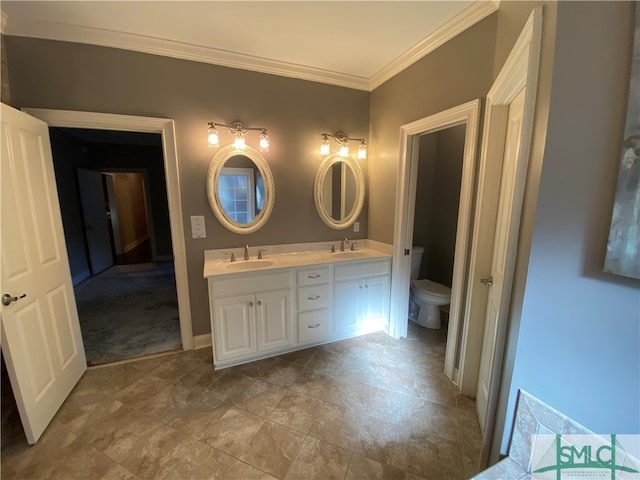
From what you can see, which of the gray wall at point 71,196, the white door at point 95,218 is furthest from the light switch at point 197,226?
the white door at point 95,218

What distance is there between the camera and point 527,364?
0.92m

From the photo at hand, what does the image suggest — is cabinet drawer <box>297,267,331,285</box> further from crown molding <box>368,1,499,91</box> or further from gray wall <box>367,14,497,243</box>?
crown molding <box>368,1,499,91</box>

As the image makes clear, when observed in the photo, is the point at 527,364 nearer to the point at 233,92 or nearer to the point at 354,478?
the point at 354,478

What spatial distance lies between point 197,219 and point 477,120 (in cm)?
233

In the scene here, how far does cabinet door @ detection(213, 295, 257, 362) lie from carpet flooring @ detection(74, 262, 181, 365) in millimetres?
703

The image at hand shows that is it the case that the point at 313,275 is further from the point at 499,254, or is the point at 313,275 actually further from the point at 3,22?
the point at 3,22

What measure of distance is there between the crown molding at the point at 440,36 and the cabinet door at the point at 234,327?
2.42 m

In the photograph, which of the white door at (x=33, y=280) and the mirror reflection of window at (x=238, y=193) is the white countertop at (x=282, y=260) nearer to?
the mirror reflection of window at (x=238, y=193)

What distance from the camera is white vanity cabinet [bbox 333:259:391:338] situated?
8.36 feet

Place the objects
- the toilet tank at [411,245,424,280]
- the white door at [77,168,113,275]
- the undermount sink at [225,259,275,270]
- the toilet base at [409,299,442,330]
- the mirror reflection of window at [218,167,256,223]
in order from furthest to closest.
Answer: the white door at [77,168,113,275] → the toilet tank at [411,245,424,280] → the toilet base at [409,299,442,330] → the mirror reflection of window at [218,167,256,223] → the undermount sink at [225,259,275,270]

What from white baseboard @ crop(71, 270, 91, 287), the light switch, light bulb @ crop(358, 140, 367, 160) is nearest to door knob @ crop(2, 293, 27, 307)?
the light switch

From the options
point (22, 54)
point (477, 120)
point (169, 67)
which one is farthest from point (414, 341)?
point (22, 54)

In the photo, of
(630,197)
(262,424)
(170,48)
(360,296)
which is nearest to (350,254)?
(360,296)

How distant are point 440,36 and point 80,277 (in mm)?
5739
